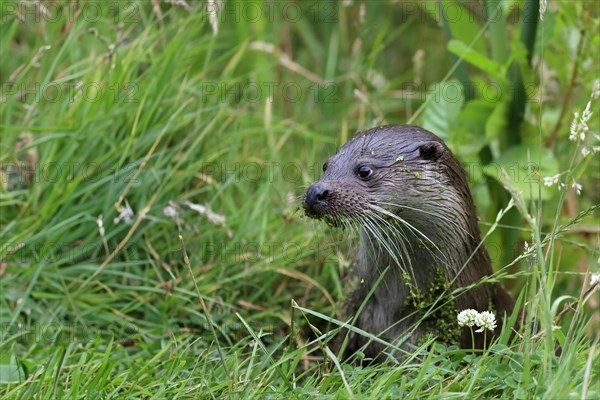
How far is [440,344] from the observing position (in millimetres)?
3045

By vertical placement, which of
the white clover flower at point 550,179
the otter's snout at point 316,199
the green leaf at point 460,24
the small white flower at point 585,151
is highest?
the green leaf at point 460,24

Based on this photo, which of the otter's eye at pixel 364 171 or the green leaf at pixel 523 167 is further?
the green leaf at pixel 523 167

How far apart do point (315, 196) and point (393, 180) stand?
0.95 feet

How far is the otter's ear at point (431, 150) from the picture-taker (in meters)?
3.22

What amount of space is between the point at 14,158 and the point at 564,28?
2.43m

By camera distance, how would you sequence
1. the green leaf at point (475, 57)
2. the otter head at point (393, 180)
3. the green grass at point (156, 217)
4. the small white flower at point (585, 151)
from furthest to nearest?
the green leaf at point (475, 57)
the green grass at point (156, 217)
the otter head at point (393, 180)
the small white flower at point (585, 151)

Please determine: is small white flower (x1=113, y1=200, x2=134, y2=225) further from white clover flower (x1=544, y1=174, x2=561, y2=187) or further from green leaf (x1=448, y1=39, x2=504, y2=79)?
white clover flower (x1=544, y1=174, x2=561, y2=187)

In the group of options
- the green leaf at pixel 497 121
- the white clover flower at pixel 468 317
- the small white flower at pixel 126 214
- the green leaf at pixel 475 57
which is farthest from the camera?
the green leaf at pixel 497 121

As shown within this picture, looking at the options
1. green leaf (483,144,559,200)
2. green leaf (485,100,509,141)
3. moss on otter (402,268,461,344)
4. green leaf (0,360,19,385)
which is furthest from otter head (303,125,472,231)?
green leaf (0,360,19,385)

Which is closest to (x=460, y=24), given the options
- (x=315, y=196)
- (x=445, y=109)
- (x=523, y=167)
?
(x=445, y=109)

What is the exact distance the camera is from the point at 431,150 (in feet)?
10.6

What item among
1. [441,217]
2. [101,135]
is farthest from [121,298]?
[441,217]

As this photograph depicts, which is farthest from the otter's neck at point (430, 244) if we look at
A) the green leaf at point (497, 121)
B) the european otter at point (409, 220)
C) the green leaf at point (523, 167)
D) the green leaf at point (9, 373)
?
the green leaf at point (9, 373)

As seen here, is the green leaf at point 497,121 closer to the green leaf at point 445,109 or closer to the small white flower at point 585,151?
the green leaf at point 445,109
